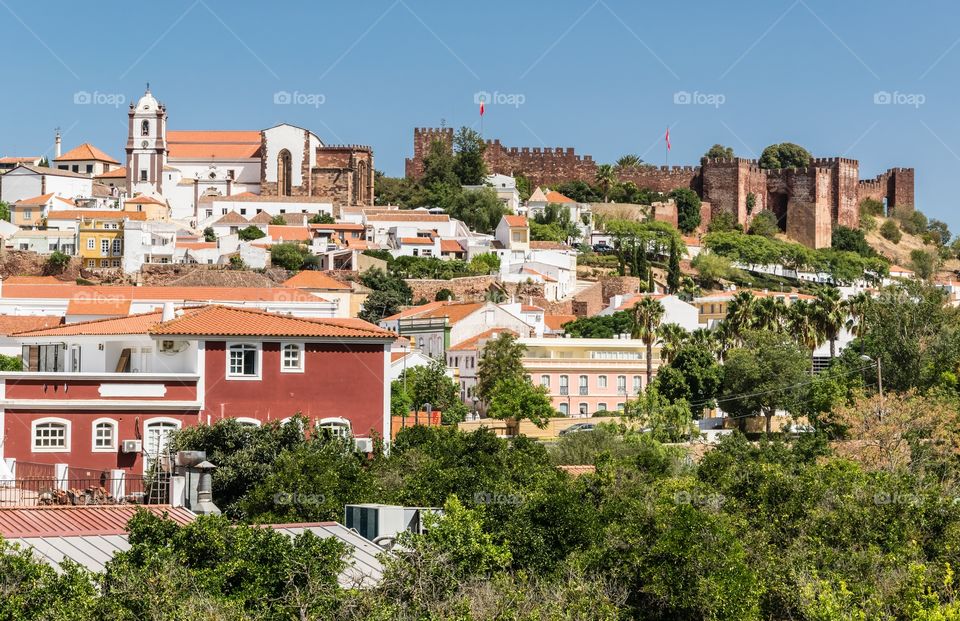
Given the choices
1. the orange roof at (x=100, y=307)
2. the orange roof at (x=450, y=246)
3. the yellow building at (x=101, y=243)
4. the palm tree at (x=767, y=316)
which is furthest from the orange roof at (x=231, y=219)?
the palm tree at (x=767, y=316)

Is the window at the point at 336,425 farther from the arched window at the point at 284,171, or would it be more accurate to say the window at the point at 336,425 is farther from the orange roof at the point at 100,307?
the arched window at the point at 284,171

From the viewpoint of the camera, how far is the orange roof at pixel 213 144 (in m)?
108

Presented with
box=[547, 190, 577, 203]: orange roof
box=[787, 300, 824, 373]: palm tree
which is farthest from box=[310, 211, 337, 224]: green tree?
box=[787, 300, 824, 373]: palm tree

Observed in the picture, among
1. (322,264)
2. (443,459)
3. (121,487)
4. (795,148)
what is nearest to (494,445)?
(443,459)

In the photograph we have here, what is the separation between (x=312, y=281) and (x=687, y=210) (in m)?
42.6

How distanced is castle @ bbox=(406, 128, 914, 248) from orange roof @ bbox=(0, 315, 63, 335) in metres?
58.2

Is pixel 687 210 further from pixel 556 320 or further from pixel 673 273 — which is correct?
pixel 556 320

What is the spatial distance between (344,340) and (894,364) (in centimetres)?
2730

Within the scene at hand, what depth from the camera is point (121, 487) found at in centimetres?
2703

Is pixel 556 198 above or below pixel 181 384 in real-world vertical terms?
above

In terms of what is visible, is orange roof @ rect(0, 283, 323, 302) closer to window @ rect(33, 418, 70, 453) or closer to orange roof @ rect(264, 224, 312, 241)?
orange roof @ rect(264, 224, 312, 241)

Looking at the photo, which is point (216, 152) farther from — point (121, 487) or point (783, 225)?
point (121, 487)

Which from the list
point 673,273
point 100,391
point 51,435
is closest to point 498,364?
point 100,391

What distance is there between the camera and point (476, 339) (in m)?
67.6
